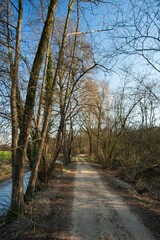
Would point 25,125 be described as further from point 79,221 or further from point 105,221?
point 105,221

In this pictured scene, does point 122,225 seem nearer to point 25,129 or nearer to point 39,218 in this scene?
point 39,218

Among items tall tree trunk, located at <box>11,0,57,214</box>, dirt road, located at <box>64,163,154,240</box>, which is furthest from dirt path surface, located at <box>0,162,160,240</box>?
tall tree trunk, located at <box>11,0,57,214</box>

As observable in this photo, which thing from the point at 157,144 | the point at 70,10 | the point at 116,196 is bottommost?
the point at 116,196

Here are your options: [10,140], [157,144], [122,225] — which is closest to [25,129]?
[10,140]

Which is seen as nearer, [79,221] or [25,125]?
[79,221]

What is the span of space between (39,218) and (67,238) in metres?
1.69

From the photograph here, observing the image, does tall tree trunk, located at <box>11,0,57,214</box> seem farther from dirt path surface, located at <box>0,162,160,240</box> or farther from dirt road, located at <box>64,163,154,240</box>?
dirt road, located at <box>64,163,154,240</box>

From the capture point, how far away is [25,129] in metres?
6.62

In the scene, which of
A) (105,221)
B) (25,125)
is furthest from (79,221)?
(25,125)

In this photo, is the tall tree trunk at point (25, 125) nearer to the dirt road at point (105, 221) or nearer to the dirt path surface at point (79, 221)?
the dirt path surface at point (79, 221)

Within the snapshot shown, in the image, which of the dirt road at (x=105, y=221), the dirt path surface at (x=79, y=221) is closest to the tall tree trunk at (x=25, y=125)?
the dirt path surface at (x=79, y=221)

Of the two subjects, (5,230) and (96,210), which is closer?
(5,230)

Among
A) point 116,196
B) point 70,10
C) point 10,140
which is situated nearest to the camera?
point 10,140

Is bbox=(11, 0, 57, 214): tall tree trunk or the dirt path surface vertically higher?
bbox=(11, 0, 57, 214): tall tree trunk
